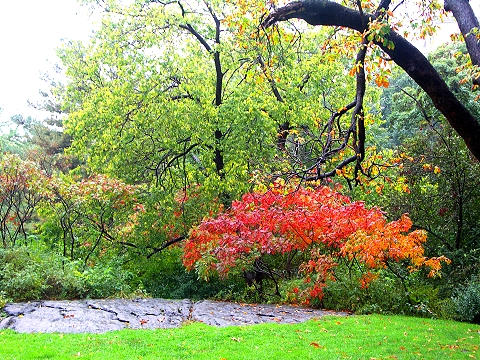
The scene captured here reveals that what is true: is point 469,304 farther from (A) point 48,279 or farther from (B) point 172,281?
(A) point 48,279

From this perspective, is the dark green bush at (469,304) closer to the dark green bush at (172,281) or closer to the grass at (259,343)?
the grass at (259,343)

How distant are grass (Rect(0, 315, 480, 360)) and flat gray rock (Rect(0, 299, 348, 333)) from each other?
0.42 metres

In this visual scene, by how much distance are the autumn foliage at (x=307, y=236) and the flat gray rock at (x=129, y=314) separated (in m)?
0.92

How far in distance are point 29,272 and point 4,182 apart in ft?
9.54

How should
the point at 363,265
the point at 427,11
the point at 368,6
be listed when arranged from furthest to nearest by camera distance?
the point at 363,265 → the point at 427,11 → the point at 368,6

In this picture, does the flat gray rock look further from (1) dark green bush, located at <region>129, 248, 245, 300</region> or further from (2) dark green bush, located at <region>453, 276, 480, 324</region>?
(2) dark green bush, located at <region>453, 276, 480, 324</region>

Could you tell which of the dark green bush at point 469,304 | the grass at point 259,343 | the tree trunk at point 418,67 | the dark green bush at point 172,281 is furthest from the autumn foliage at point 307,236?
the tree trunk at point 418,67

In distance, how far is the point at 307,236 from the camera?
29.8ft

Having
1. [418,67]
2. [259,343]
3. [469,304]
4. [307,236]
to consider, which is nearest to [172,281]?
[307,236]

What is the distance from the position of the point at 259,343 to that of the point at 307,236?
3700 millimetres

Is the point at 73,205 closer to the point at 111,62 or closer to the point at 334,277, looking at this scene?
the point at 111,62

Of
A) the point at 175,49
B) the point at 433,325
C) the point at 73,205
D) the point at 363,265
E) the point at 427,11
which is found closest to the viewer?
the point at 427,11

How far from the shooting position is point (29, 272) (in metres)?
8.01

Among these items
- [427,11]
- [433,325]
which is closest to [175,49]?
[427,11]
